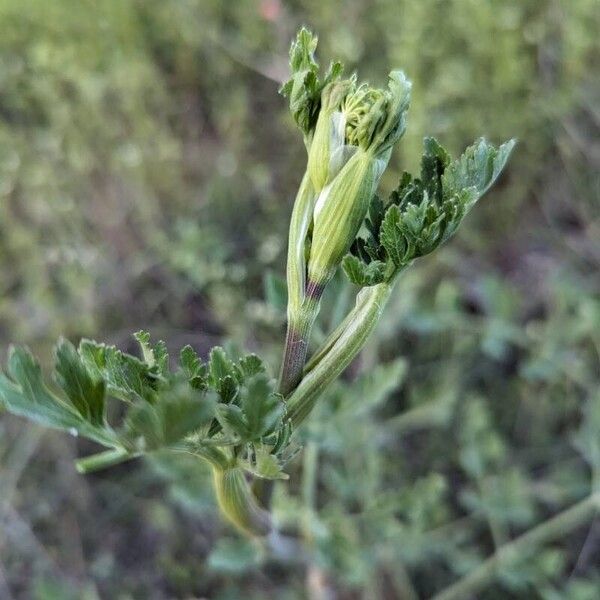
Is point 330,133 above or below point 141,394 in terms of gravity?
above

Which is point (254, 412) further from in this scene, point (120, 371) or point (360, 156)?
point (360, 156)

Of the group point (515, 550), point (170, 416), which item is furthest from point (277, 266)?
point (170, 416)

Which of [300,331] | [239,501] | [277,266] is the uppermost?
[277,266]

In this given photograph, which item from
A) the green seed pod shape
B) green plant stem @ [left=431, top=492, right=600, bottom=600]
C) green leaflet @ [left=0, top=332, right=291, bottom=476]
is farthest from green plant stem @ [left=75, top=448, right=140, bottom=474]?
green plant stem @ [left=431, top=492, right=600, bottom=600]

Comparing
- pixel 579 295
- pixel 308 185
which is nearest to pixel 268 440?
pixel 308 185

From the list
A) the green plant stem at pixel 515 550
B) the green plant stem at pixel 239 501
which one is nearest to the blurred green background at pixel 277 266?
the green plant stem at pixel 515 550

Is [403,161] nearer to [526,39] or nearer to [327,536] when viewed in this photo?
[526,39]

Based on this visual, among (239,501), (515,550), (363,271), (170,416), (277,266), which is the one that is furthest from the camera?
(277,266)
